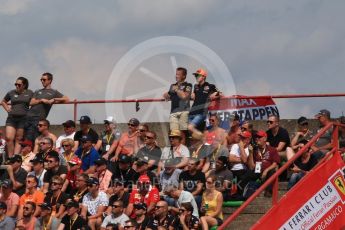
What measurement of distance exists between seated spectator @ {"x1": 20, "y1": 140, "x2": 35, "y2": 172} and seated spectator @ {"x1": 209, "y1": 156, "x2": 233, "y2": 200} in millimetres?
4139

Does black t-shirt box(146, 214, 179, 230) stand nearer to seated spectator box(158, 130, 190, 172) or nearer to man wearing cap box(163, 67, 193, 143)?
seated spectator box(158, 130, 190, 172)

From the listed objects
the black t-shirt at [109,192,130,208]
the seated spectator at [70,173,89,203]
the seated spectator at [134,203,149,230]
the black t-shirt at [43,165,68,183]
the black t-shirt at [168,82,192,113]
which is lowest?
the seated spectator at [134,203,149,230]

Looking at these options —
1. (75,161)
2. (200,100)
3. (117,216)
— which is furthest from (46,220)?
(200,100)

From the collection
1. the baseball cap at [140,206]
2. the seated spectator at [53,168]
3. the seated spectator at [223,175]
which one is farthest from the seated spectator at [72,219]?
the seated spectator at [223,175]

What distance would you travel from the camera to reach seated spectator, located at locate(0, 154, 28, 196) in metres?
17.4

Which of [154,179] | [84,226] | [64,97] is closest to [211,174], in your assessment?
[154,179]

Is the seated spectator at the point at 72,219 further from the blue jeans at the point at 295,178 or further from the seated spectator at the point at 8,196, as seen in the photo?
the blue jeans at the point at 295,178

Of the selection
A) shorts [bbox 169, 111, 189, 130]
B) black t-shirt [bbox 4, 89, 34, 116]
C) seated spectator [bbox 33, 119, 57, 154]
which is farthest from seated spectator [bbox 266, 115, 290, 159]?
black t-shirt [bbox 4, 89, 34, 116]

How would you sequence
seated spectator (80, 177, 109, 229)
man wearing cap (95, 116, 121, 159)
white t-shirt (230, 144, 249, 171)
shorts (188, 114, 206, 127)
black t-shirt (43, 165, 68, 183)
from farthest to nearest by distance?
man wearing cap (95, 116, 121, 159)
shorts (188, 114, 206, 127)
black t-shirt (43, 165, 68, 183)
white t-shirt (230, 144, 249, 171)
seated spectator (80, 177, 109, 229)

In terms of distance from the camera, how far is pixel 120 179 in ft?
55.1

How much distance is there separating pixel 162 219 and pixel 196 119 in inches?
141

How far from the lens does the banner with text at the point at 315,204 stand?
13.7 meters

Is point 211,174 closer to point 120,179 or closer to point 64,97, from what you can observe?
point 120,179

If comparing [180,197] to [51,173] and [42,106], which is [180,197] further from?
[42,106]
